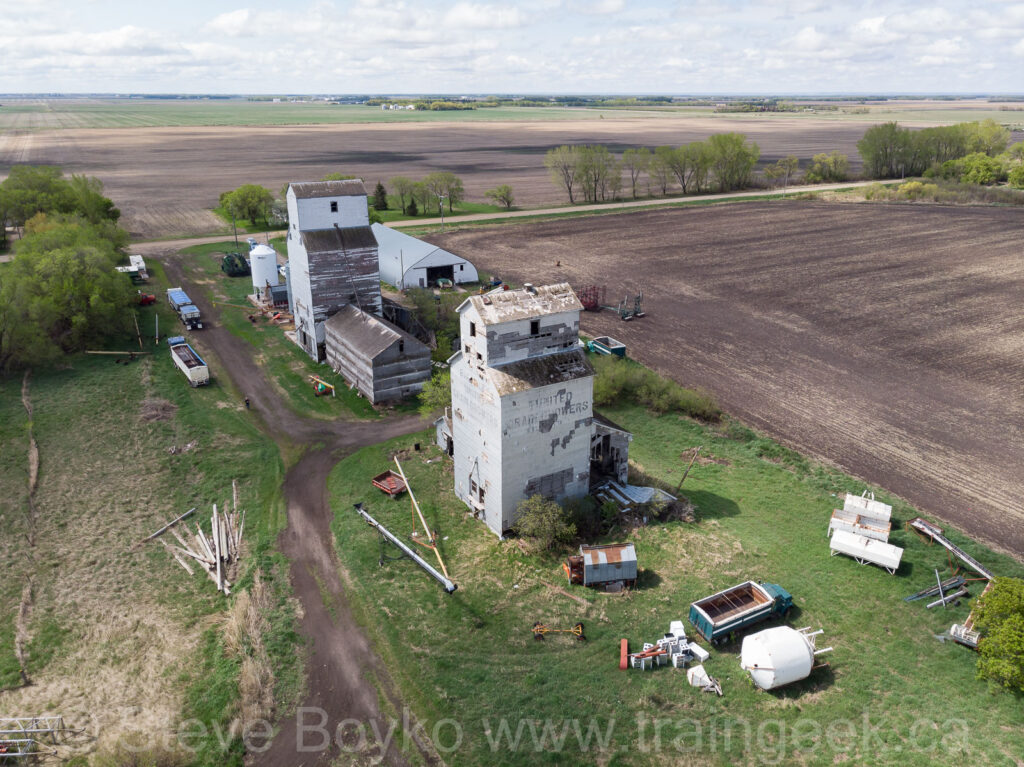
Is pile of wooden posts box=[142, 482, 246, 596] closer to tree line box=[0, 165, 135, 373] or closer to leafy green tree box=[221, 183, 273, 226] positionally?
tree line box=[0, 165, 135, 373]

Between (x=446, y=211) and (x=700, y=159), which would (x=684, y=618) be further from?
(x=700, y=159)

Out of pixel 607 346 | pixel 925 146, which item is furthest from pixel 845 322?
pixel 925 146

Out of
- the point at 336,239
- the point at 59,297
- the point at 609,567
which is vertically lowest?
the point at 609,567

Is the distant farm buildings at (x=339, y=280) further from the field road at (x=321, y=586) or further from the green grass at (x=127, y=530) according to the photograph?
the green grass at (x=127, y=530)

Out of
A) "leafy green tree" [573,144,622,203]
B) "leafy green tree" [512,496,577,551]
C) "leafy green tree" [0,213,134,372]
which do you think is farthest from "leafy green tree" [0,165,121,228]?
"leafy green tree" [573,144,622,203]

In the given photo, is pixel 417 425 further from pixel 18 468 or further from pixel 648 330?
pixel 648 330

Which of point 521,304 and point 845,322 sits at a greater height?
point 521,304
